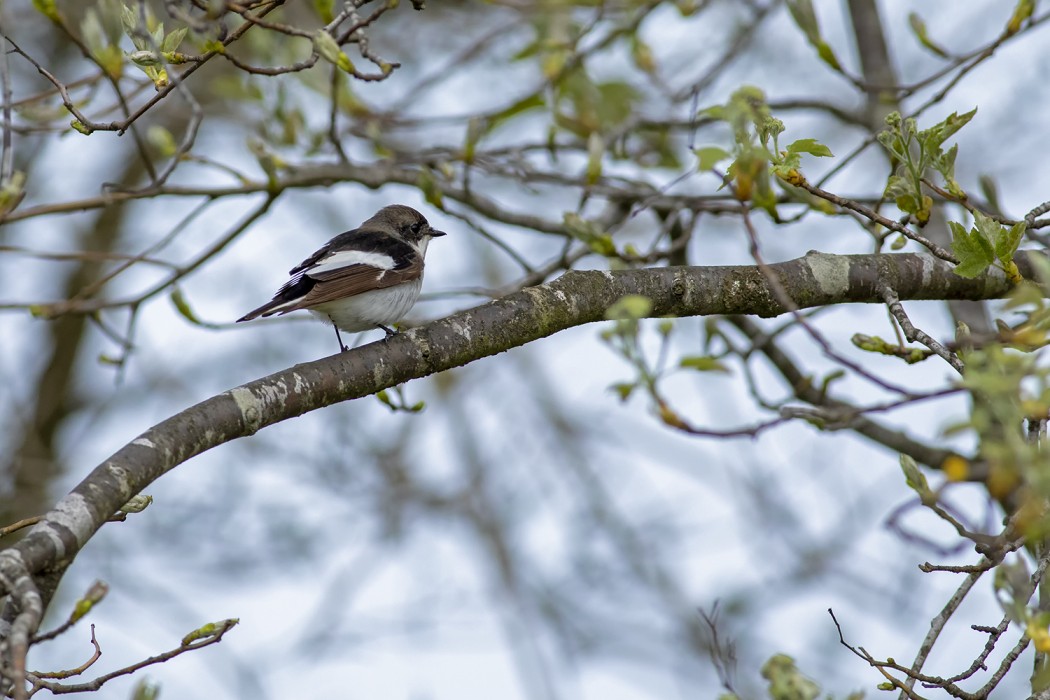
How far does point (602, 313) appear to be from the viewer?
138 inches

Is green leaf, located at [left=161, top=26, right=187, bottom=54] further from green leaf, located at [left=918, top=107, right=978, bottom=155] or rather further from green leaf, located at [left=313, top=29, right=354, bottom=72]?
green leaf, located at [left=918, top=107, right=978, bottom=155]

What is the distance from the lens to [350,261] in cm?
515

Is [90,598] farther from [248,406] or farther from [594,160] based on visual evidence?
[594,160]

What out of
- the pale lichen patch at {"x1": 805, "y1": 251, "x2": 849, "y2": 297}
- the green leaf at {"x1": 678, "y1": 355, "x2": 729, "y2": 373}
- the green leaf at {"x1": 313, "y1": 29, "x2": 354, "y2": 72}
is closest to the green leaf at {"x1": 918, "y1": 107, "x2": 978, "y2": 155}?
the pale lichen patch at {"x1": 805, "y1": 251, "x2": 849, "y2": 297}

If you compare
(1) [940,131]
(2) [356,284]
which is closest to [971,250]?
(1) [940,131]

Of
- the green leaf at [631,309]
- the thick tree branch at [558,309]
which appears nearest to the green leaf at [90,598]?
the thick tree branch at [558,309]

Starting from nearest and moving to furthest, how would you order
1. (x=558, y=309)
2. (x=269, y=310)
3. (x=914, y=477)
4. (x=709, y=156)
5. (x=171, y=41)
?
(x=709, y=156)
(x=914, y=477)
(x=171, y=41)
(x=558, y=309)
(x=269, y=310)

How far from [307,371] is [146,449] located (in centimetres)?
61

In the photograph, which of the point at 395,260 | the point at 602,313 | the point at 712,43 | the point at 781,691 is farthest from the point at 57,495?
the point at 781,691

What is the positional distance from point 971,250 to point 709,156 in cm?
95

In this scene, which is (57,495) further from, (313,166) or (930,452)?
(930,452)

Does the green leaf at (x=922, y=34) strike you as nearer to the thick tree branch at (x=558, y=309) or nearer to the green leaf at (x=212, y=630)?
the thick tree branch at (x=558, y=309)

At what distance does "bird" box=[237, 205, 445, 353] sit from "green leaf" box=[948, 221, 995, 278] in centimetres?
257

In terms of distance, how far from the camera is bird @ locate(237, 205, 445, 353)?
15.5ft
